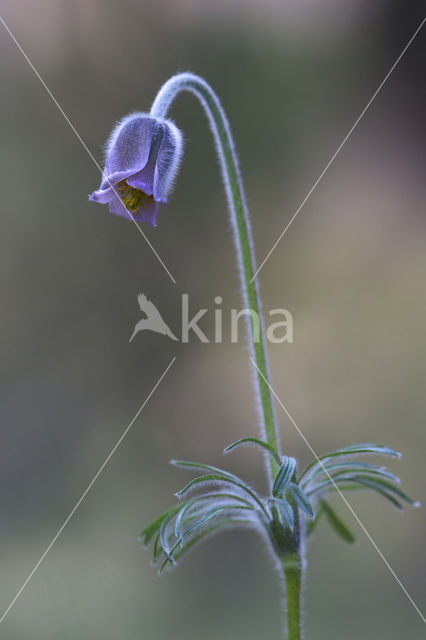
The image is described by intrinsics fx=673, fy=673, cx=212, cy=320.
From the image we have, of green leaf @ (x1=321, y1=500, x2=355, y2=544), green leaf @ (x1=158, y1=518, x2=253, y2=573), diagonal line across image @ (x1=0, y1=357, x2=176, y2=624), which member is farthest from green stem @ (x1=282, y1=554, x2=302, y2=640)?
diagonal line across image @ (x1=0, y1=357, x2=176, y2=624)

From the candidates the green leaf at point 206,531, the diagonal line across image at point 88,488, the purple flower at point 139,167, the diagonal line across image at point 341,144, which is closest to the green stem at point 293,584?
the green leaf at point 206,531

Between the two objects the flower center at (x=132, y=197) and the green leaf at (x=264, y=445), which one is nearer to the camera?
the green leaf at (x=264, y=445)

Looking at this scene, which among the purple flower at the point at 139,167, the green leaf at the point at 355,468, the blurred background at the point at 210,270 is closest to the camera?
the green leaf at the point at 355,468

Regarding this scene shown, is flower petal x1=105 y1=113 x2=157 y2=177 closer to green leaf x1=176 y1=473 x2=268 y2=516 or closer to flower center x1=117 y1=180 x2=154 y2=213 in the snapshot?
flower center x1=117 y1=180 x2=154 y2=213

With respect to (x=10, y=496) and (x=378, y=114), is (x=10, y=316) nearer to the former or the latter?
(x=10, y=496)

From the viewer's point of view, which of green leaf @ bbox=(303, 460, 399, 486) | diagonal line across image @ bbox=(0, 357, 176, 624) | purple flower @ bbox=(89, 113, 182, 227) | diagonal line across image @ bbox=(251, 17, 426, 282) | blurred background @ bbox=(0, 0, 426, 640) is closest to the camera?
green leaf @ bbox=(303, 460, 399, 486)

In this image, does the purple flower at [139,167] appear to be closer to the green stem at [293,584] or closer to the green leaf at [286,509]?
the green leaf at [286,509]
